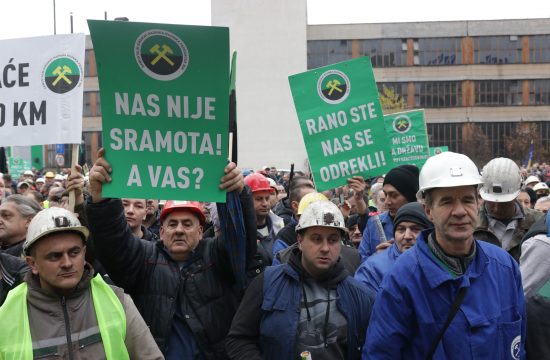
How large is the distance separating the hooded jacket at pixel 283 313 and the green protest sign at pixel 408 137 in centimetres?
742

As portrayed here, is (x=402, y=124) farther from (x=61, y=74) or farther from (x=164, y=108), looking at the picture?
(x=164, y=108)

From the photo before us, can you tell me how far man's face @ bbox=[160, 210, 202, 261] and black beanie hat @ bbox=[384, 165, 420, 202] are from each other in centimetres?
184

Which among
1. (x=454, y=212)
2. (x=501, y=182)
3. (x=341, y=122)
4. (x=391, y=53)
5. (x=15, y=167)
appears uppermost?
(x=391, y=53)

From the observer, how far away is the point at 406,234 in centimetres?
448

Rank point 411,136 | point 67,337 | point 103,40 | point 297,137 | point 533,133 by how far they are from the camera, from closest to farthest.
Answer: point 67,337 < point 103,40 < point 411,136 < point 297,137 < point 533,133

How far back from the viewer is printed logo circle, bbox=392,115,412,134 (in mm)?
11219

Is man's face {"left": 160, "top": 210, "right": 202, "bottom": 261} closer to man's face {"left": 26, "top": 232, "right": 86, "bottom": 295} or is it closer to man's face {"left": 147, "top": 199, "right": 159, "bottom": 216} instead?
man's face {"left": 26, "top": 232, "right": 86, "bottom": 295}

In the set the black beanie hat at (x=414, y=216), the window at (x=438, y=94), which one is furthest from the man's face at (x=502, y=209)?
the window at (x=438, y=94)

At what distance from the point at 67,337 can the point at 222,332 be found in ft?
3.35

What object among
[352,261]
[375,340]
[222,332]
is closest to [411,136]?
[352,261]

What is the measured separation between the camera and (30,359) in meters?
3.31

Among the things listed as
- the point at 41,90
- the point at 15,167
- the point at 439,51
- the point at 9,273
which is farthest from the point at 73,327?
the point at 439,51

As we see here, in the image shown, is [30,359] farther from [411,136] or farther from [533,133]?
[533,133]

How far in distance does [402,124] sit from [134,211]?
639 centimetres
